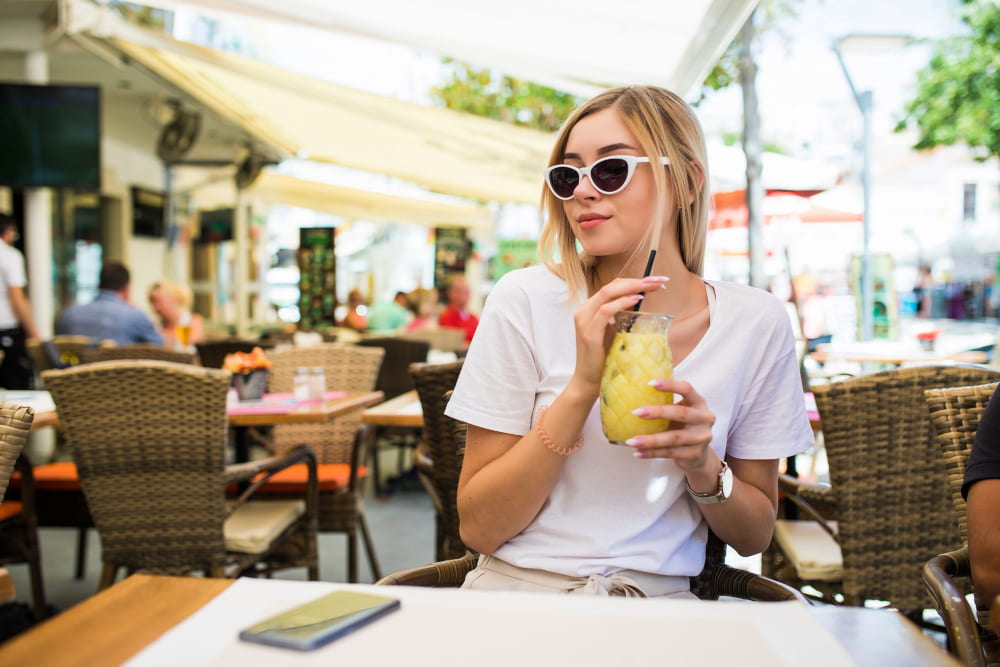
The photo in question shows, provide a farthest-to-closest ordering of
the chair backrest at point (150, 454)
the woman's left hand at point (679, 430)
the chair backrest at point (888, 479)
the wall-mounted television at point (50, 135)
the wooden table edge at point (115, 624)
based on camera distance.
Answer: the wall-mounted television at point (50, 135)
the chair backrest at point (150, 454)
the chair backrest at point (888, 479)
the woman's left hand at point (679, 430)
the wooden table edge at point (115, 624)

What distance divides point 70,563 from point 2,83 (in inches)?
155

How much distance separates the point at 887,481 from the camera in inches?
90.7

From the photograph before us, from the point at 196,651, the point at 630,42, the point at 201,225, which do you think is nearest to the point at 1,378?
the point at 630,42

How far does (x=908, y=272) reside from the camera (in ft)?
124

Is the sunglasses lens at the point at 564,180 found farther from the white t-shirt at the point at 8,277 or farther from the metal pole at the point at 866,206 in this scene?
the metal pole at the point at 866,206

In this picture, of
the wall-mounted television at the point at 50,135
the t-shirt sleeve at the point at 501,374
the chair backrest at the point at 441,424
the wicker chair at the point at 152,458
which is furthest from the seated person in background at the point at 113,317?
the t-shirt sleeve at the point at 501,374

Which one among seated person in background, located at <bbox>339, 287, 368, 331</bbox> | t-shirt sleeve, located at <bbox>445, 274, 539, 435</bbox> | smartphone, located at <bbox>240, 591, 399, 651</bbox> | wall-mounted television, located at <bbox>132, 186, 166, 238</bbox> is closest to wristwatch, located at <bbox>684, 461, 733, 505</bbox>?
t-shirt sleeve, located at <bbox>445, 274, 539, 435</bbox>

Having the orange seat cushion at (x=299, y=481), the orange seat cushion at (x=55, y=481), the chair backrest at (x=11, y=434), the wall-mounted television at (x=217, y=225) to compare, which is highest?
the wall-mounted television at (x=217, y=225)

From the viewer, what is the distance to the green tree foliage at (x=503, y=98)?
46.3 feet

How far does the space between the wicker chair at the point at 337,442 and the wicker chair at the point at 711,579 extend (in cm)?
180

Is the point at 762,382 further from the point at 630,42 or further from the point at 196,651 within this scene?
the point at 630,42

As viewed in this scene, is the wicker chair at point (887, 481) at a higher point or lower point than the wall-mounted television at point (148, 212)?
lower

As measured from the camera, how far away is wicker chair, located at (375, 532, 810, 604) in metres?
1.43

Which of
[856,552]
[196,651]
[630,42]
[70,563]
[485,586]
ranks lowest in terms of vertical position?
[70,563]
